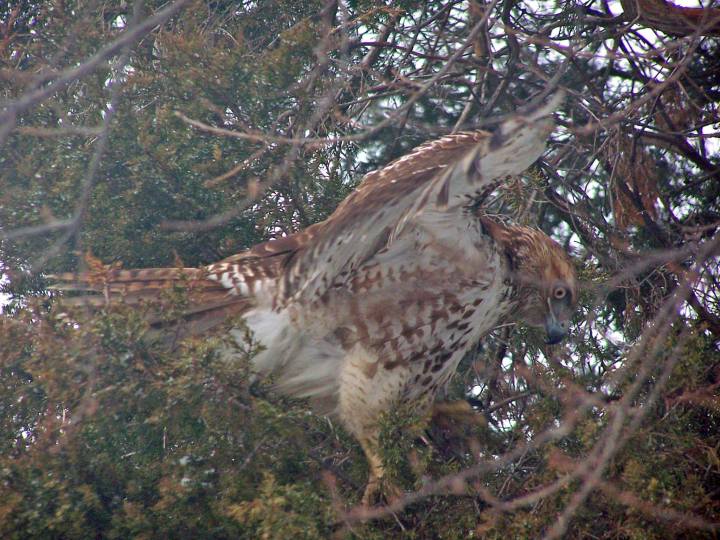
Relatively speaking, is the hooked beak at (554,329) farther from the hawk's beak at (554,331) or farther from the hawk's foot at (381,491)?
the hawk's foot at (381,491)

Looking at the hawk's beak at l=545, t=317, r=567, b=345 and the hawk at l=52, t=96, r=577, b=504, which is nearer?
the hawk at l=52, t=96, r=577, b=504

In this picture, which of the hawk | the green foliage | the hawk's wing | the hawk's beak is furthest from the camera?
the hawk's beak

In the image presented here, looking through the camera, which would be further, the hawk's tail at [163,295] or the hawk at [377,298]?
the hawk at [377,298]

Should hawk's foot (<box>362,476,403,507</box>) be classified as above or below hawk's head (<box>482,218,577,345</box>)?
below

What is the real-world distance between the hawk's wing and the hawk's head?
21.8 inches

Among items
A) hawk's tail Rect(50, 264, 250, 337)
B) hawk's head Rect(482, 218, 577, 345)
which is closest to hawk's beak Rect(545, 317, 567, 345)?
hawk's head Rect(482, 218, 577, 345)

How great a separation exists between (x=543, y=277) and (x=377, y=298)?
0.80 metres

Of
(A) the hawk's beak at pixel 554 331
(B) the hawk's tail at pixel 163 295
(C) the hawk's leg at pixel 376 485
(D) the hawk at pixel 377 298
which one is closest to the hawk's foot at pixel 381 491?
(C) the hawk's leg at pixel 376 485

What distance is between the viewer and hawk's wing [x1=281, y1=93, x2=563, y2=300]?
9.21 ft

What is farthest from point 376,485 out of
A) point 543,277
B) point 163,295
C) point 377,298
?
point 543,277

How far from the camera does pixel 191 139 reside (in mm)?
3547

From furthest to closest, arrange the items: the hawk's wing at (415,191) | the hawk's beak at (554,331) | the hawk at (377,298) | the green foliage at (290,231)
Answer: the hawk's beak at (554,331)
the hawk at (377,298)
the hawk's wing at (415,191)
the green foliage at (290,231)

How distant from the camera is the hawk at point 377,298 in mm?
3266

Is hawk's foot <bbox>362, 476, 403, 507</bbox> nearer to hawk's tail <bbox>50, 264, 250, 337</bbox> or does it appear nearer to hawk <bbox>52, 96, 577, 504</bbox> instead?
hawk <bbox>52, 96, 577, 504</bbox>
